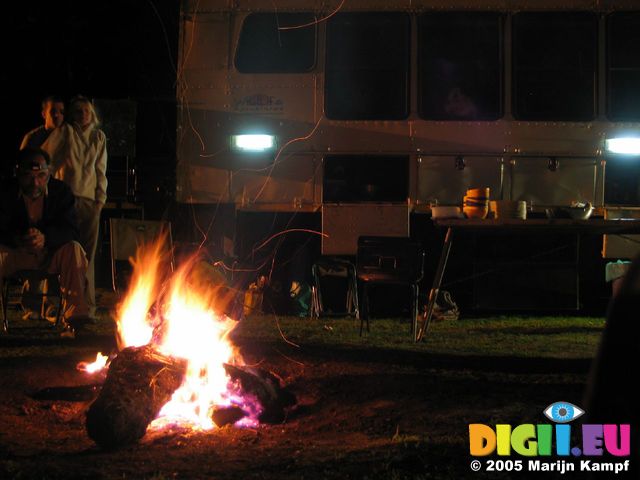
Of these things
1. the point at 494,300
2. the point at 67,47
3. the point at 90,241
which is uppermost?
the point at 67,47

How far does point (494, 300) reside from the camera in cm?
817

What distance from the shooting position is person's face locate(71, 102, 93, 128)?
7.69 meters

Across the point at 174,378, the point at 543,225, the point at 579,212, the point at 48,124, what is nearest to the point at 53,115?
the point at 48,124

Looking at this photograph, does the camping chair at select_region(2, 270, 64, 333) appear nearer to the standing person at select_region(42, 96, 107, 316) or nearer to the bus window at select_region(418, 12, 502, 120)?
the standing person at select_region(42, 96, 107, 316)

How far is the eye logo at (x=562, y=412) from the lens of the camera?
422 centimetres

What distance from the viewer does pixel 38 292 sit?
776 centimetres

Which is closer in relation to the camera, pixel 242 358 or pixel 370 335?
pixel 242 358

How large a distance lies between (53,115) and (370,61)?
320 cm

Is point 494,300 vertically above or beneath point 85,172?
beneath

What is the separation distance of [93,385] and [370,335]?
2.72 meters

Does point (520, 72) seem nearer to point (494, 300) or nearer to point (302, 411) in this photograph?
point (494, 300)

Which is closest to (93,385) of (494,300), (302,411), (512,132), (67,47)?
(302,411)

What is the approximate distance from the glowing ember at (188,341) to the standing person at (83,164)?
1.39 meters

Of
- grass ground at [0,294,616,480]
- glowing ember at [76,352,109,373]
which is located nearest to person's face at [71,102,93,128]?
grass ground at [0,294,616,480]
